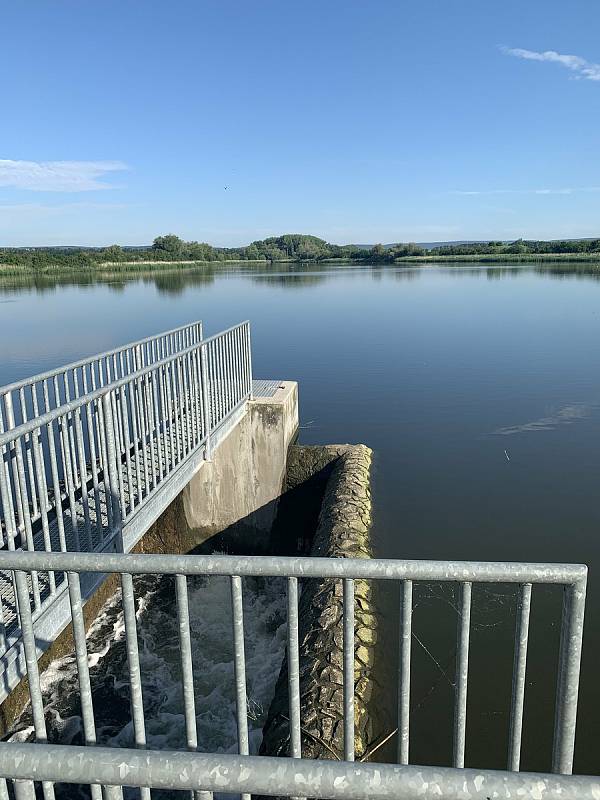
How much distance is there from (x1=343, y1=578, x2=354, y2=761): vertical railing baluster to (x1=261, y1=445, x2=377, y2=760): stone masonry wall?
10.2 feet

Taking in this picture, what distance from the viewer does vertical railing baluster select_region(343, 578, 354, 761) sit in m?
2.10

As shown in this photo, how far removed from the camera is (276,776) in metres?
1.51

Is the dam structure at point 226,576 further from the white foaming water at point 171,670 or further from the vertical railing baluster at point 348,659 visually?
the white foaming water at point 171,670

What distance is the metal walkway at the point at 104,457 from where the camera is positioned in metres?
4.23

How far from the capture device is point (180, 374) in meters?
7.59

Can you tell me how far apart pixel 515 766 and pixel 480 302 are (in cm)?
4830

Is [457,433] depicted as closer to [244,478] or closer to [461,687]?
[244,478]

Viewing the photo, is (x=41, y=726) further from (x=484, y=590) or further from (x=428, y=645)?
(x=484, y=590)

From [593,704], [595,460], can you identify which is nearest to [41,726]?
[593,704]

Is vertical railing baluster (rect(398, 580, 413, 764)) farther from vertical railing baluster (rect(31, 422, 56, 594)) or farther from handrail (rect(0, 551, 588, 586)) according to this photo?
vertical railing baluster (rect(31, 422, 56, 594))

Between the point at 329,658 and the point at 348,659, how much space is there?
14.2 feet

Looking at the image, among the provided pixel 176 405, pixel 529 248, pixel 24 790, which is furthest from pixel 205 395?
pixel 529 248

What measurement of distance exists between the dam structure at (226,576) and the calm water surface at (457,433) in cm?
105

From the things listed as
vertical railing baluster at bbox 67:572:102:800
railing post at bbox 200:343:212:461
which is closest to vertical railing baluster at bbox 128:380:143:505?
railing post at bbox 200:343:212:461
